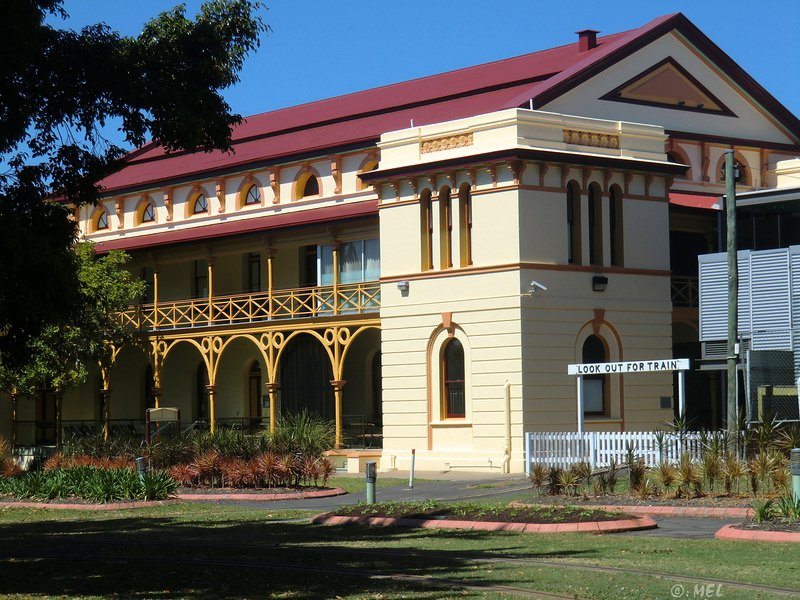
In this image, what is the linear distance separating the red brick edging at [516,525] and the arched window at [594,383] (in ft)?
44.4

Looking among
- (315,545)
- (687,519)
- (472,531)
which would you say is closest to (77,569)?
(315,545)

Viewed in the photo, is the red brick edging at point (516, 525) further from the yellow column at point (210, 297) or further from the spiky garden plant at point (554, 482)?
the yellow column at point (210, 297)

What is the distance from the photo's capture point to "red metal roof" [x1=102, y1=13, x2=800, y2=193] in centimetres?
3416

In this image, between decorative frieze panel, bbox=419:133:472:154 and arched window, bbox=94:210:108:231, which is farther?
arched window, bbox=94:210:108:231

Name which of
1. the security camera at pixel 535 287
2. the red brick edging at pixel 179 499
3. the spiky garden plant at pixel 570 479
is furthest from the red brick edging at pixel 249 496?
the security camera at pixel 535 287

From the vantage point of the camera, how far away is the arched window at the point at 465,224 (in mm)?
30312

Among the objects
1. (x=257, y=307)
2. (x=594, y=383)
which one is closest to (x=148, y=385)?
(x=257, y=307)

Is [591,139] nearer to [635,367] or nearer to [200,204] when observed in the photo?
[635,367]

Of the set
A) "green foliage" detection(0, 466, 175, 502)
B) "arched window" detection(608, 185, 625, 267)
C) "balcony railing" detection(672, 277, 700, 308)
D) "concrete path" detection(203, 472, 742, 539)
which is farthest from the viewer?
"balcony railing" detection(672, 277, 700, 308)

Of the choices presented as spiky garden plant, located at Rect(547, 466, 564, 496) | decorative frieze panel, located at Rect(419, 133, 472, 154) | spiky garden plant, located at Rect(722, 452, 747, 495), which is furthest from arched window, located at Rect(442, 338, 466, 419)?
spiky garden plant, located at Rect(722, 452, 747, 495)

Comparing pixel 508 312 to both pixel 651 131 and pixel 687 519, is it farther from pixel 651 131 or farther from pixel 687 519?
pixel 687 519

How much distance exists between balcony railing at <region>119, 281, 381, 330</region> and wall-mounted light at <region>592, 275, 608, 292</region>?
6191 millimetres

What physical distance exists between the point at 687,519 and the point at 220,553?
6.71 metres

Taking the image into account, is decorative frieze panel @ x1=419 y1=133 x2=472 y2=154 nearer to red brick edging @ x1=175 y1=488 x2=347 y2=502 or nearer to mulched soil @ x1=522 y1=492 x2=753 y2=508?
red brick edging @ x1=175 y1=488 x2=347 y2=502
